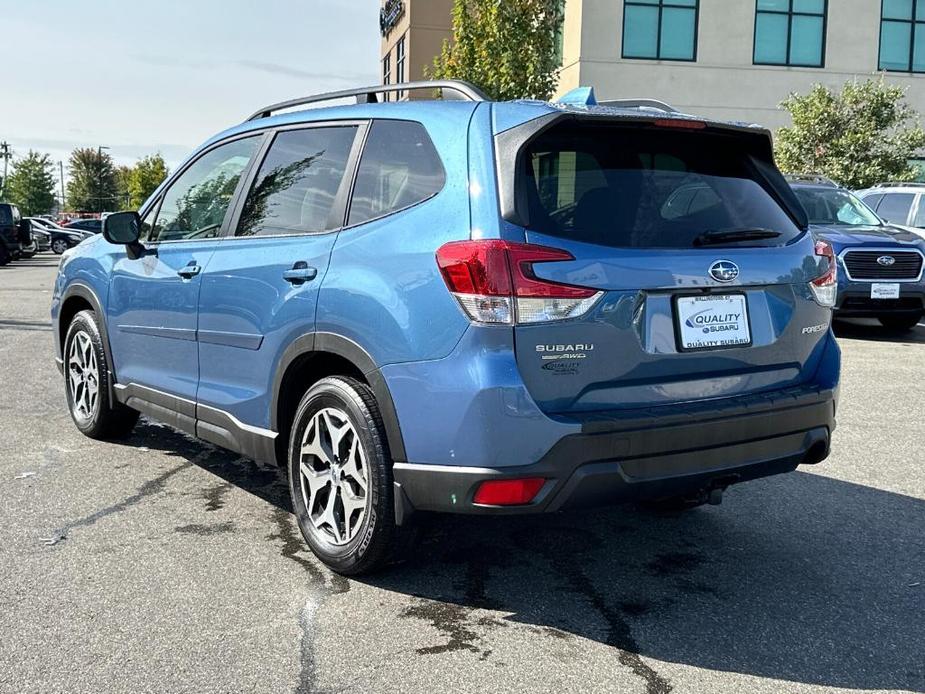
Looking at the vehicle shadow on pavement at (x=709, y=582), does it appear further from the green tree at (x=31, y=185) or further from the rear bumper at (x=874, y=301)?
the green tree at (x=31, y=185)

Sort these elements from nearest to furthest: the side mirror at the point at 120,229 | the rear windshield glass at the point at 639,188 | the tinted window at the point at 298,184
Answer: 1. the rear windshield glass at the point at 639,188
2. the tinted window at the point at 298,184
3. the side mirror at the point at 120,229

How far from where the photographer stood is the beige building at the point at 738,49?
29.7 metres

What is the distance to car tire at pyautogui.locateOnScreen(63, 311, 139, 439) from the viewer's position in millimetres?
5777

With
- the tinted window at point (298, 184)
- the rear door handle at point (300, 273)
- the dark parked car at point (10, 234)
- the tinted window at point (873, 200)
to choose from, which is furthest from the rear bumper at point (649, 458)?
the dark parked car at point (10, 234)

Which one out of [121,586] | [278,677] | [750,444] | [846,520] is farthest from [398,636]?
[846,520]

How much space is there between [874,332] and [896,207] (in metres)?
2.65

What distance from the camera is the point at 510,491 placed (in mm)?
3240

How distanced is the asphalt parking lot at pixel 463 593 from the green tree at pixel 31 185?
10335cm

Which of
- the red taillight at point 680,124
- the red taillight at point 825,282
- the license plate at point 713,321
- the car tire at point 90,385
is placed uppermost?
the red taillight at point 680,124

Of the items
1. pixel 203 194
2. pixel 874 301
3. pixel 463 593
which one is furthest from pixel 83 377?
pixel 874 301

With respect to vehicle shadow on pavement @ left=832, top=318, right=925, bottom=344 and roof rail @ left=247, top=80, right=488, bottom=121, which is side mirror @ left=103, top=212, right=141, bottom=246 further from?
vehicle shadow on pavement @ left=832, top=318, right=925, bottom=344

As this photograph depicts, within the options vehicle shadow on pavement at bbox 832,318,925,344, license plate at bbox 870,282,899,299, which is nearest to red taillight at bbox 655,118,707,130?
license plate at bbox 870,282,899,299

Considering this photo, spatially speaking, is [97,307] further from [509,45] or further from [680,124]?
[509,45]

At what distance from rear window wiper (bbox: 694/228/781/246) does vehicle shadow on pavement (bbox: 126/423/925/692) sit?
4.41ft
